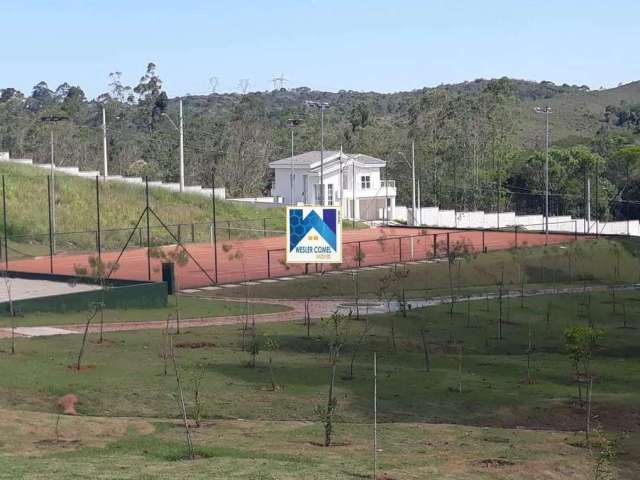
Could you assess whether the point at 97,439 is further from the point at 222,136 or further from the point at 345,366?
the point at 222,136

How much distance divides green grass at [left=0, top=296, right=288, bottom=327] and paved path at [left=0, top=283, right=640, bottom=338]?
2.13 feet

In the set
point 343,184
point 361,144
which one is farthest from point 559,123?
point 343,184

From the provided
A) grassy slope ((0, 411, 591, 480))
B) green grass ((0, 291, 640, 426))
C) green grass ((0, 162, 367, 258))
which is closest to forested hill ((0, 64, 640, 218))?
green grass ((0, 162, 367, 258))

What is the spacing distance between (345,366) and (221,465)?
11111 millimetres

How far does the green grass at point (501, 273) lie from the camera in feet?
149

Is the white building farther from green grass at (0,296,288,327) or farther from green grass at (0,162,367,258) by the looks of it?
green grass at (0,296,288,327)

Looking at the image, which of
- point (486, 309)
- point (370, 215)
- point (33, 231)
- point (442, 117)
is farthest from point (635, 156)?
point (486, 309)

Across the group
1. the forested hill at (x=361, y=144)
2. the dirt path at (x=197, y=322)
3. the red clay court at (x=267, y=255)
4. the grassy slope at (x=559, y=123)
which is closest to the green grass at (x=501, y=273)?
the red clay court at (x=267, y=255)

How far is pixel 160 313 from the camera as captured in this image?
36.2m

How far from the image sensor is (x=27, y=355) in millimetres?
25938

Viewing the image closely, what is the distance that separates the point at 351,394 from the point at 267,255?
3132cm

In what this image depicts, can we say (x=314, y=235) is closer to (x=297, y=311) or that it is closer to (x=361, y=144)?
(x=297, y=311)

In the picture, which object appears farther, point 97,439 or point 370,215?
point 370,215

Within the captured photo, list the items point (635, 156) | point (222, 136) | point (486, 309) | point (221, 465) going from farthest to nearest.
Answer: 1. point (222, 136)
2. point (635, 156)
3. point (486, 309)
4. point (221, 465)
